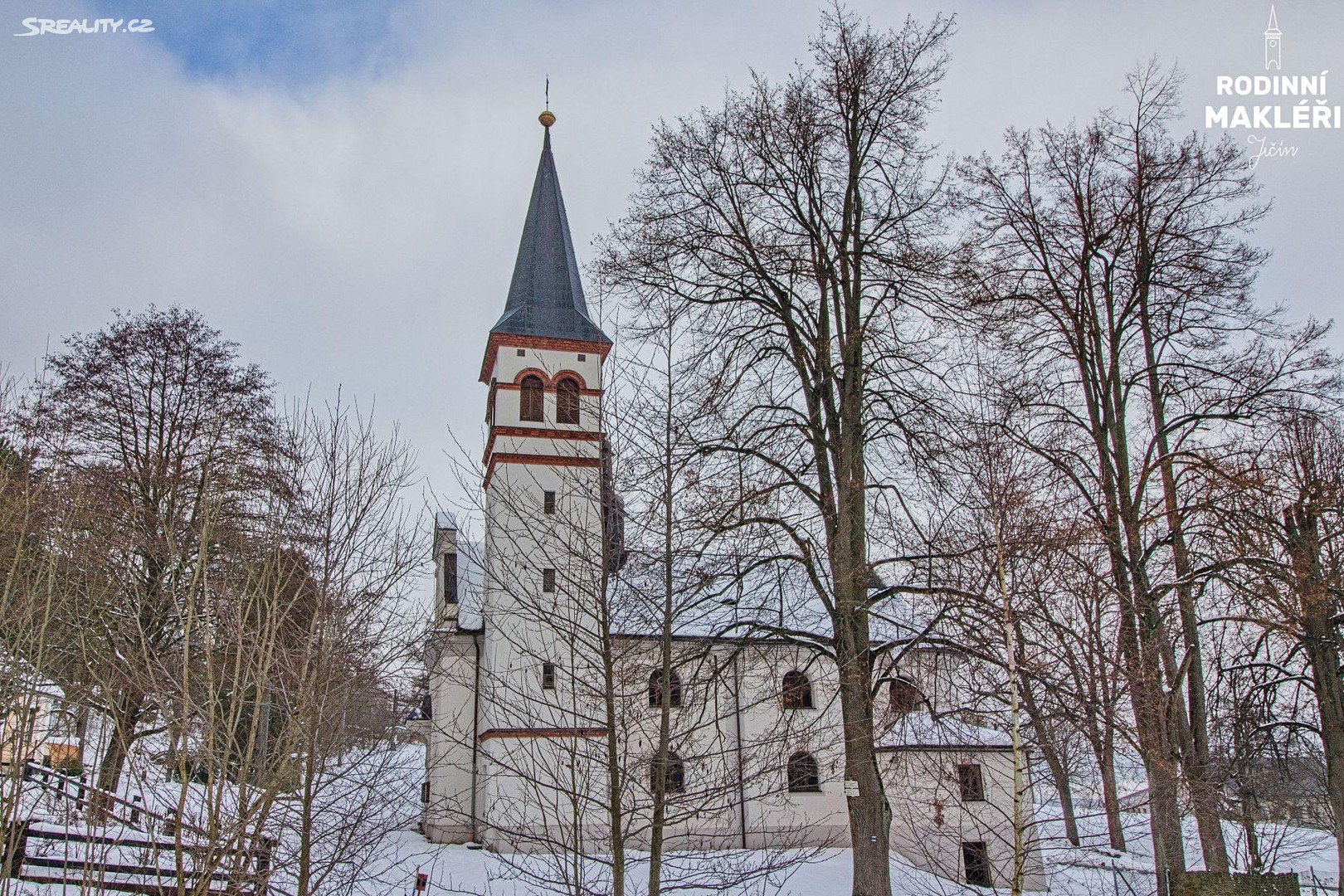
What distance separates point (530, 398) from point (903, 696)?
16.0 m

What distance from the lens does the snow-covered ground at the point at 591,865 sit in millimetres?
9680

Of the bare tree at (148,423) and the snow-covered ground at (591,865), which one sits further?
the bare tree at (148,423)

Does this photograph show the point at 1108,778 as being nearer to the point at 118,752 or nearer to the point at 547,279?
the point at 118,752

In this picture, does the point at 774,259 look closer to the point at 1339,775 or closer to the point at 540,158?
the point at 1339,775

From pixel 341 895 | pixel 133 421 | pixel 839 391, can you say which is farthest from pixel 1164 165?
pixel 133 421

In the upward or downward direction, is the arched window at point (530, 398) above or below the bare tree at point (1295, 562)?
above

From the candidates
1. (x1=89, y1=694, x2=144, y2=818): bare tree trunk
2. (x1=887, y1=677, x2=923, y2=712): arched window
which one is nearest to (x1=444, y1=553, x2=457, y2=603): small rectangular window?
(x1=89, y1=694, x2=144, y2=818): bare tree trunk

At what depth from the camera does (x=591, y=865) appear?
21.9m

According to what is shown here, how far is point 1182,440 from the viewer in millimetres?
16344

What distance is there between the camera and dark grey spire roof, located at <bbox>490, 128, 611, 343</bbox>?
2927cm

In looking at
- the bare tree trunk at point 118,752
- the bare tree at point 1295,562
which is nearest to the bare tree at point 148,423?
the bare tree trunk at point 118,752

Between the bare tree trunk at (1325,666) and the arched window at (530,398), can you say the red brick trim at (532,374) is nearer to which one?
the arched window at (530,398)

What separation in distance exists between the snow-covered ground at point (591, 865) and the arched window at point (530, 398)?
34.6 feet

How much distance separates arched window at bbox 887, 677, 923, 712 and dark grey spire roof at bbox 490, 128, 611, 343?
16.3 metres
